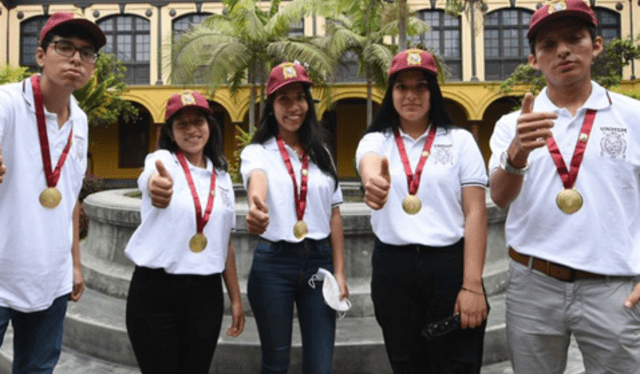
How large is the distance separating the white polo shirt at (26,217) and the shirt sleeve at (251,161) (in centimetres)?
83

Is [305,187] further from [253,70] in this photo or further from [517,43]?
[517,43]

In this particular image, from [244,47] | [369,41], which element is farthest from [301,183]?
[369,41]

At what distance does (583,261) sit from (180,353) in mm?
1890

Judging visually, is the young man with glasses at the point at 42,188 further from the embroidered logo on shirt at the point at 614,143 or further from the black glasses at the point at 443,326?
the embroidered logo on shirt at the point at 614,143

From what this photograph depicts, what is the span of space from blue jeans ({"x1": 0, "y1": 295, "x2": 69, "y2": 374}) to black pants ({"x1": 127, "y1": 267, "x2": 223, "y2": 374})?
336mm

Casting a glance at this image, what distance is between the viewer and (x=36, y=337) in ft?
7.57

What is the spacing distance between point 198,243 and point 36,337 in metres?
0.81

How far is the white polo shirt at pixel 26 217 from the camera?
214 centimetres

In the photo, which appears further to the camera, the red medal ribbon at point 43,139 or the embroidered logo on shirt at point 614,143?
the red medal ribbon at point 43,139

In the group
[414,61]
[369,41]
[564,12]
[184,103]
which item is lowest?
[184,103]

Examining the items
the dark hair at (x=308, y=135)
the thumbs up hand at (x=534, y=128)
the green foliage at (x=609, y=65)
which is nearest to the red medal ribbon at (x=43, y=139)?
the dark hair at (x=308, y=135)

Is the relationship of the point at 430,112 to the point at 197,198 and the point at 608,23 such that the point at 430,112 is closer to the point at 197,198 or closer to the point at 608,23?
the point at 197,198

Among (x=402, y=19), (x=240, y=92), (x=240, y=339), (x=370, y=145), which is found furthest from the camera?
(x=240, y=92)

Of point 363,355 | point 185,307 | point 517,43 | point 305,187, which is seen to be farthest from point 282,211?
point 517,43
